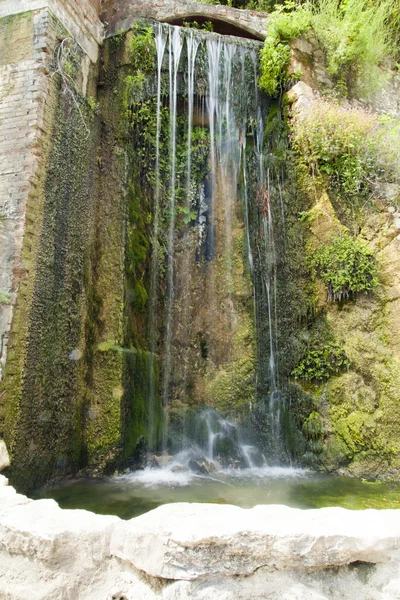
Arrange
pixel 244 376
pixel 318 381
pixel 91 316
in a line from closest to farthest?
pixel 91 316 → pixel 318 381 → pixel 244 376

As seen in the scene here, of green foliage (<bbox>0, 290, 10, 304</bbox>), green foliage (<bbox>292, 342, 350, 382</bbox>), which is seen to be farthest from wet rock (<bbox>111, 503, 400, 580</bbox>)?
green foliage (<bbox>292, 342, 350, 382</bbox>)

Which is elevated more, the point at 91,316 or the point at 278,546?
the point at 91,316

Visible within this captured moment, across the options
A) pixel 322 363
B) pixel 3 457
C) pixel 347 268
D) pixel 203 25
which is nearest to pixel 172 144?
pixel 203 25

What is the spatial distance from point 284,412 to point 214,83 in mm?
5432

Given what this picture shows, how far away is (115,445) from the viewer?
15.9 ft

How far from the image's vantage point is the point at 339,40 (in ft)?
23.1

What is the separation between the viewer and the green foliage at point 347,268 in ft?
18.1

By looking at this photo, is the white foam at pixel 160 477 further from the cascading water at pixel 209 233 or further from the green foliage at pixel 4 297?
the green foliage at pixel 4 297

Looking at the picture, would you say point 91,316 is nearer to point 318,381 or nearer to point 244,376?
point 244,376

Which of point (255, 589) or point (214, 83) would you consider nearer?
point (255, 589)

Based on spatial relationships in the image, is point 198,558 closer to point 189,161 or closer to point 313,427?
point 313,427

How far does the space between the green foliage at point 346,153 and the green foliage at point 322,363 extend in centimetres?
223

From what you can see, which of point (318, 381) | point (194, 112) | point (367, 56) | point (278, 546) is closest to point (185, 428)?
point (318, 381)

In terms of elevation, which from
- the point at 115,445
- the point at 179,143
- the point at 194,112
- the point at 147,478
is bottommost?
the point at 147,478
